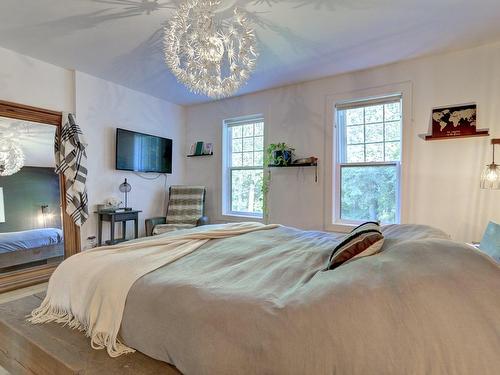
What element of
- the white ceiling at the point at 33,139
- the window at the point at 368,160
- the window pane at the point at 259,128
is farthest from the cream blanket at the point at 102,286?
the window pane at the point at 259,128

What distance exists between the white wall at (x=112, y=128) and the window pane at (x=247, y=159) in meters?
1.40

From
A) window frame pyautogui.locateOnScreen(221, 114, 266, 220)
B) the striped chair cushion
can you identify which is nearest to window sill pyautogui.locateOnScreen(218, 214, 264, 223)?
window frame pyautogui.locateOnScreen(221, 114, 266, 220)

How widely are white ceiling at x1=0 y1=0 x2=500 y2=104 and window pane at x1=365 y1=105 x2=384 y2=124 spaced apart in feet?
1.69

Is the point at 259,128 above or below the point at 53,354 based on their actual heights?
above

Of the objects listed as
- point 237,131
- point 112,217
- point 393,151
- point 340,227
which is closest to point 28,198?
point 112,217

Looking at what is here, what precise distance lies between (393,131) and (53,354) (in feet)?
12.1

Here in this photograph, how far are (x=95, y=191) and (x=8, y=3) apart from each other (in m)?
2.22

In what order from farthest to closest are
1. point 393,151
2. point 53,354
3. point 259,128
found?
point 259,128, point 393,151, point 53,354

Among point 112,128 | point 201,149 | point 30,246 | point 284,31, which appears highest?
point 284,31

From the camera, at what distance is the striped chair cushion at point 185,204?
4.42m

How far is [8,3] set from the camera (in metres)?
2.23

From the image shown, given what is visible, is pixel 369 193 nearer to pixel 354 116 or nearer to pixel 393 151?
pixel 393 151

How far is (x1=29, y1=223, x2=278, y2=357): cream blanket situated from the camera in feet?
4.24

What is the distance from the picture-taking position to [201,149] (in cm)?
491
